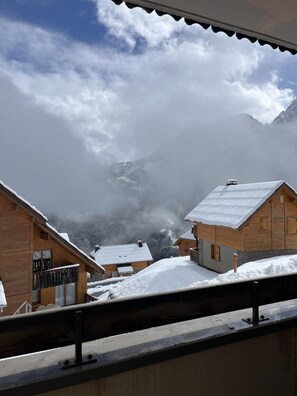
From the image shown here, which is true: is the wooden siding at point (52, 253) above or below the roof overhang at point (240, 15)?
below

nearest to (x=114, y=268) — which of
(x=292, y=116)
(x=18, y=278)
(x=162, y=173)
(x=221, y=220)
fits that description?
(x=221, y=220)

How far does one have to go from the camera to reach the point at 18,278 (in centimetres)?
1176

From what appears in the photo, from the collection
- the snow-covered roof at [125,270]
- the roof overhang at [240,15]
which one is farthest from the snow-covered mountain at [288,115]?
the roof overhang at [240,15]

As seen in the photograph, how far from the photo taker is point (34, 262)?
1270 centimetres

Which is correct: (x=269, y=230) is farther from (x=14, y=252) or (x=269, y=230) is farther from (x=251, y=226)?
(x=14, y=252)

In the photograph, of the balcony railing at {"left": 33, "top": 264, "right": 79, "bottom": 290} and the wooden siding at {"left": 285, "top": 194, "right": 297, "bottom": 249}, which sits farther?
the wooden siding at {"left": 285, "top": 194, "right": 297, "bottom": 249}

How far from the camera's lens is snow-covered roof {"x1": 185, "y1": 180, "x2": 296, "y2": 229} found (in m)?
15.8

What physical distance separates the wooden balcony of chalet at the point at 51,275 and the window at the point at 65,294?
977 mm

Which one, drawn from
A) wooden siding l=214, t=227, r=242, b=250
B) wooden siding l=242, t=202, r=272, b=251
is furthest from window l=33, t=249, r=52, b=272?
wooden siding l=242, t=202, r=272, b=251

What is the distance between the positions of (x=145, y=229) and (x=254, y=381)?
58.7 m

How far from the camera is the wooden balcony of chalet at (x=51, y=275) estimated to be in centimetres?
1245

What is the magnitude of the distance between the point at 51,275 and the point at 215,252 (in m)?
9.24

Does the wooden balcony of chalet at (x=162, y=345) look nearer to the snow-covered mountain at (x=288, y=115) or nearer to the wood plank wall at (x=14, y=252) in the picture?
the wood plank wall at (x=14, y=252)

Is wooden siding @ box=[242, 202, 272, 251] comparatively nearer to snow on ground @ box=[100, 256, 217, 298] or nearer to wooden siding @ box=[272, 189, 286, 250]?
wooden siding @ box=[272, 189, 286, 250]
